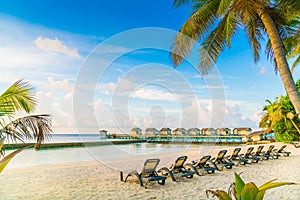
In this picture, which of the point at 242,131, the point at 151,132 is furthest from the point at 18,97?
the point at 242,131

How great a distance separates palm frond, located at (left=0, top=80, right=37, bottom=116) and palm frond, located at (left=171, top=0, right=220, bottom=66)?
3.80 metres

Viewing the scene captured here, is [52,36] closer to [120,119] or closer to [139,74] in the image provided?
[139,74]

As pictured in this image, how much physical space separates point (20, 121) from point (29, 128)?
19cm

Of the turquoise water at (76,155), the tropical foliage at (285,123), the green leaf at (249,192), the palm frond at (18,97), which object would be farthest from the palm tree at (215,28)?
the tropical foliage at (285,123)

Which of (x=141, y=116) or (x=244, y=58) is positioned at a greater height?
(x=244, y=58)

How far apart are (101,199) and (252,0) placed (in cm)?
524

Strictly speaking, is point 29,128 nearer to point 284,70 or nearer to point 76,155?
point 284,70

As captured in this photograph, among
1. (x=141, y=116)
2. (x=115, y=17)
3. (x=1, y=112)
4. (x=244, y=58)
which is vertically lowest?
(x=1, y=112)

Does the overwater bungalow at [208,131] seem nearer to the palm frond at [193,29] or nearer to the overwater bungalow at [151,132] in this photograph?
the overwater bungalow at [151,132]

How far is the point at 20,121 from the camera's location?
13.8ft

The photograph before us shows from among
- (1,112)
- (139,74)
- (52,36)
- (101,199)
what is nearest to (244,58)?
(139,74)

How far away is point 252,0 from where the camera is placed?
15.4ft

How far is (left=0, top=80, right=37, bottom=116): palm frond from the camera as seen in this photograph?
487 centimetres

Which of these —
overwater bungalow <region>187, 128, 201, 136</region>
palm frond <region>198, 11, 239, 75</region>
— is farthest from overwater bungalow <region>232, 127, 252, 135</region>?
palm frond <region>198, 11, 239, 75</region>
